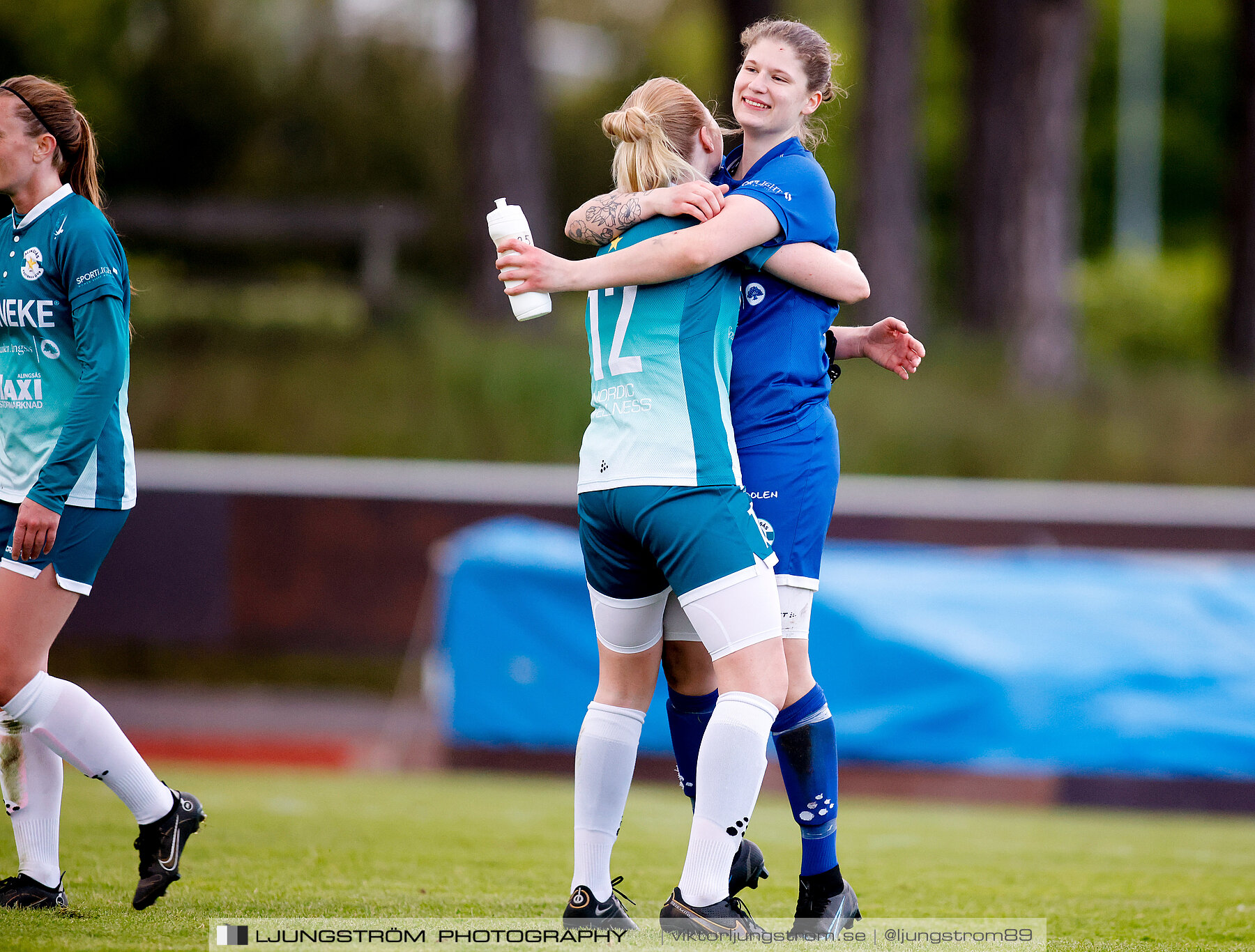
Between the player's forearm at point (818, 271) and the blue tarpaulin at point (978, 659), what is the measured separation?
5.03 meters

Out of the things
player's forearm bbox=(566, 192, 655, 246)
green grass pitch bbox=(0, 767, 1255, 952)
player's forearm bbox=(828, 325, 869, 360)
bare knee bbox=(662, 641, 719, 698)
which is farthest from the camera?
player's forearm bbox=(828, 325, 869, 360)

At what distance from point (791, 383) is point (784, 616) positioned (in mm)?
598

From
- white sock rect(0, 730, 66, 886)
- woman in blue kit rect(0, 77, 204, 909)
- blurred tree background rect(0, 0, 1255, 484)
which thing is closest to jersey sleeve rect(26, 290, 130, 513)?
woman in blue kit rect(0, 77, 204, 909)

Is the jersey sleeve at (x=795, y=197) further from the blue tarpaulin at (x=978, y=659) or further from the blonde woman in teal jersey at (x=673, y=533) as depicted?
the blue tarpaulin at (x=978, y=659)

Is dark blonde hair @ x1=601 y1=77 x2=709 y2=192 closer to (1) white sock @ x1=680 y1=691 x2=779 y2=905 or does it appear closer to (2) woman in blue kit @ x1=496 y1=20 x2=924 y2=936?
(2) woman in blue kit @ x1=496 y1=20 x2=924 y2=936

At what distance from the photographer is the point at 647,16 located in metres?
27.1

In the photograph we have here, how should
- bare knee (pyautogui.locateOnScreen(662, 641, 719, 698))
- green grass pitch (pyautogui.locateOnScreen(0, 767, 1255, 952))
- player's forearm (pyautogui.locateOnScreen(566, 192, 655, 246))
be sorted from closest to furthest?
player's forearm (pyautogui.locateOnScreen(566, 192, 655, 246))
bare knee (pyautogui.locateOnScreen(662, 641, 719, 698))
green grass pitch (pyautogui.locateOnScreen(0, 767, 1255, 952))

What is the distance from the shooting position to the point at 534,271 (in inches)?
133

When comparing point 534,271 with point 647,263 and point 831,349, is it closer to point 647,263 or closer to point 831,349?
point 647,263

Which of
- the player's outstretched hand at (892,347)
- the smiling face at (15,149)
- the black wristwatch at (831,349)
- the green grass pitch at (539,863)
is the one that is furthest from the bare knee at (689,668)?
the smiling face at (15,149)

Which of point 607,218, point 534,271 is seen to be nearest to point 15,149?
point 534,271

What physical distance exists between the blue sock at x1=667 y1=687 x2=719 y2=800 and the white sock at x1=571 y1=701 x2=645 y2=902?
252mm

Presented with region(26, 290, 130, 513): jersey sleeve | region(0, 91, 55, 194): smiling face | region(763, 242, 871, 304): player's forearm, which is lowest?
region(26, 290, 130, 513): jersey sleeve

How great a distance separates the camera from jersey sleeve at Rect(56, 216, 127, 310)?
145 inches
